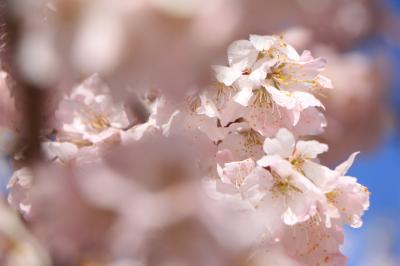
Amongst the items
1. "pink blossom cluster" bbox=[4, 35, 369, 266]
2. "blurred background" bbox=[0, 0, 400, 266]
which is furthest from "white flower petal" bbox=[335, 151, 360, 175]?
"blurred background" bbox=[0, 0, 400, 266]

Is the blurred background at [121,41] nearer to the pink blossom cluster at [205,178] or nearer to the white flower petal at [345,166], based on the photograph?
the pink blossom cluster at [205,178]

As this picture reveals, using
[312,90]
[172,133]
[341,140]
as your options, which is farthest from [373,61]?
[341,140]

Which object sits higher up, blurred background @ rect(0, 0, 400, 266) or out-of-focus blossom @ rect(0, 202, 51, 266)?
blurred background @ rect(0, 0, 400, 266)

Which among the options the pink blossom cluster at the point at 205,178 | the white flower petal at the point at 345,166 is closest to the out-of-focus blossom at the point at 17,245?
the pink blossom cluster at the point at 205,178

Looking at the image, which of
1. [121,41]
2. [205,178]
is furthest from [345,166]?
[121,41]

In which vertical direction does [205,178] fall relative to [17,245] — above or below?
above

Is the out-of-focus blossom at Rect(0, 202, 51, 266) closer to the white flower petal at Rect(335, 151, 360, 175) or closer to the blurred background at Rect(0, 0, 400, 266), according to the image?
the blurred background at Rect(0, 0, 400, 266)

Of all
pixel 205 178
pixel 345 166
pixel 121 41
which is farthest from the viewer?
pixel 345 166

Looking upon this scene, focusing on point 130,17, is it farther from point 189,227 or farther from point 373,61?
point 373,61

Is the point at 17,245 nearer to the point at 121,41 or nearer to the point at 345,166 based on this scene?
the point at 121,41
